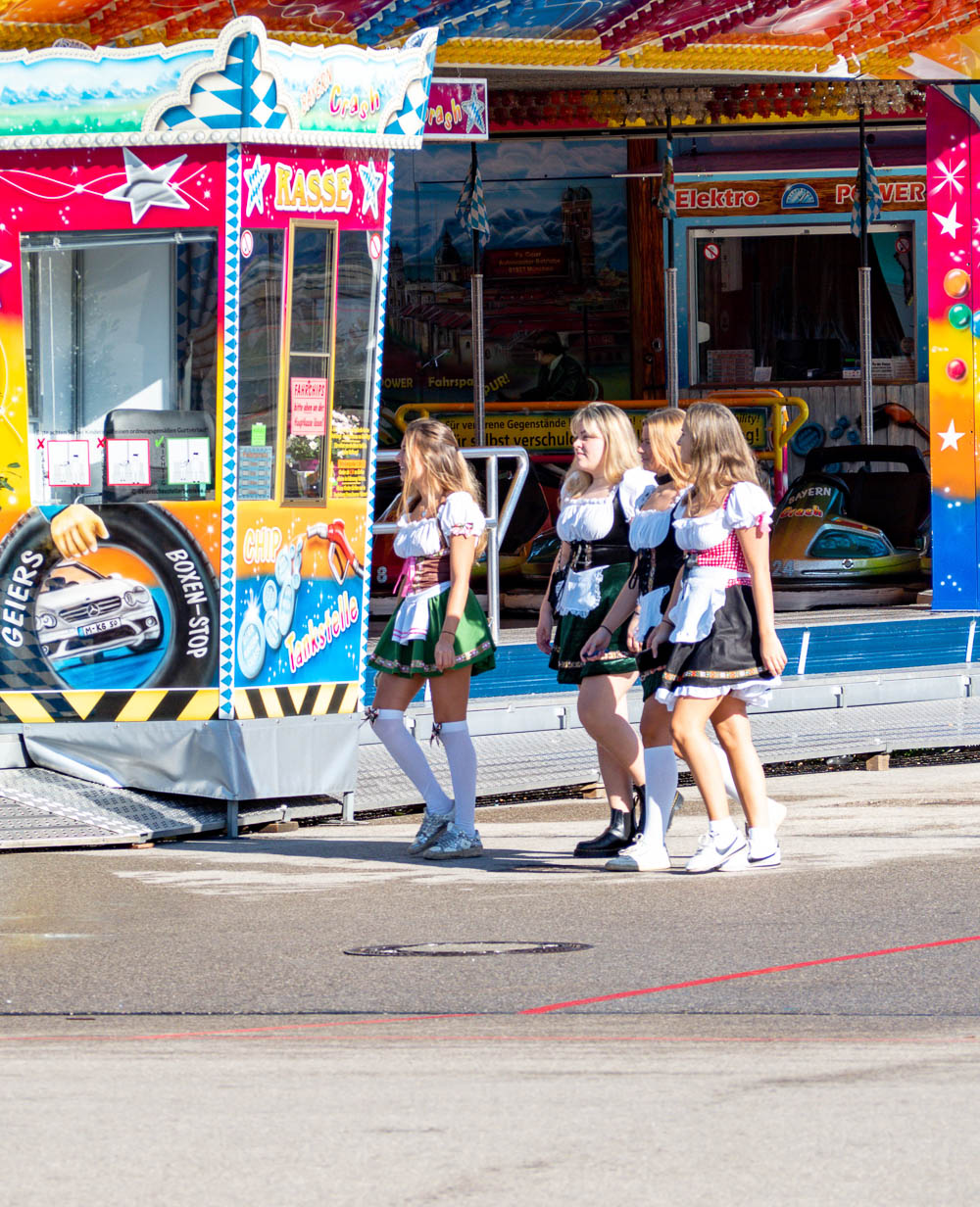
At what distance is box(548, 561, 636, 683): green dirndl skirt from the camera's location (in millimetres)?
8102

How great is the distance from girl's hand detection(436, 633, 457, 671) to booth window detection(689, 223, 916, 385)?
44.1ft

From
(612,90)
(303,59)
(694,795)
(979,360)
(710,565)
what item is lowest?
(694,795)

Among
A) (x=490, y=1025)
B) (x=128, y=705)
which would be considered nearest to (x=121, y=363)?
(x=128, y=705)

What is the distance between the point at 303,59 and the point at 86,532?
2.19 m

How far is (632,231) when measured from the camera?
21.7 meters

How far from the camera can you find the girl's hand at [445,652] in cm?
822

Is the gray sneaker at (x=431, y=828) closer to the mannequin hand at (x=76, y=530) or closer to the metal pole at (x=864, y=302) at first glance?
the mannequin hand at (x=76, y=530)

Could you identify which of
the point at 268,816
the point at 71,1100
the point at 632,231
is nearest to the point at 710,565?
the point at 268,816

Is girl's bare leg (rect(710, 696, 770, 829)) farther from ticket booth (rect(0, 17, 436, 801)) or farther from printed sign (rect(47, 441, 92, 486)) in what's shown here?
printed sign (rect(47, 441, 92, 486))

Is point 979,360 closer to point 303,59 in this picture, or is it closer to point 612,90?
point 612,90

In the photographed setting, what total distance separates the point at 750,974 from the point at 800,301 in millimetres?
15601

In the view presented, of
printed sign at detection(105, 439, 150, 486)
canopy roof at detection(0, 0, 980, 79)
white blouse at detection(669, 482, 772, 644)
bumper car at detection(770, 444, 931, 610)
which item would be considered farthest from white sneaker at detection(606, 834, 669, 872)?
bumper car at detection(770, 444, 931, 610)

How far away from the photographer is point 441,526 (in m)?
8.37

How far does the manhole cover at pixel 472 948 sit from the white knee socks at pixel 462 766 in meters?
1.60
